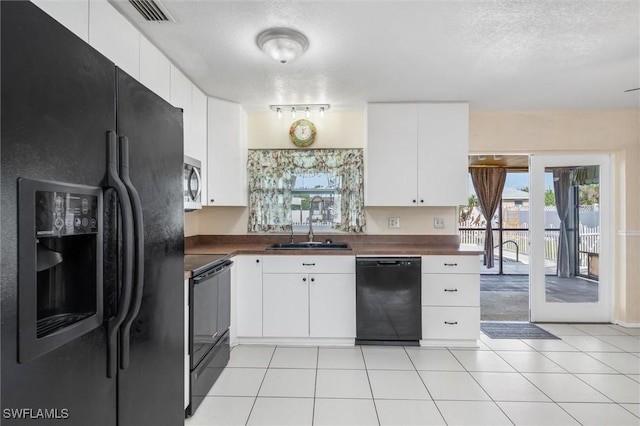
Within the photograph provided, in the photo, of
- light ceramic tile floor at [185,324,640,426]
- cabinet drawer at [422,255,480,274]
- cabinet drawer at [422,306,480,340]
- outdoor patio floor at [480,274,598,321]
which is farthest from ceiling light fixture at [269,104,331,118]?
outdoor patio floor at [480,274,598,321]

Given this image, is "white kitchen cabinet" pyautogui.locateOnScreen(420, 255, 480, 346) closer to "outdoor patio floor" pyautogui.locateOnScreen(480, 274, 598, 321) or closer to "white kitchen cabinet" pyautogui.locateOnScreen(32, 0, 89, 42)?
"outdoor patio floor" pyautogui.locateOnScreen(480, 274, 598, 321)

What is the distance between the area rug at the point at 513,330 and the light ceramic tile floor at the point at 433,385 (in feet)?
0.46

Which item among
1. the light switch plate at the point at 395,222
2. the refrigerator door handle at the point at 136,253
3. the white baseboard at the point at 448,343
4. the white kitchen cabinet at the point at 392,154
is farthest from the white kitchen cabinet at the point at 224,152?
the refrigerator door handle at the point at 136,253

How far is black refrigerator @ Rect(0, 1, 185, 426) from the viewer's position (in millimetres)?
628

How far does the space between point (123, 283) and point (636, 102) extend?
4.62 metres

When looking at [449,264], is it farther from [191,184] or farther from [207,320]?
[191,184]

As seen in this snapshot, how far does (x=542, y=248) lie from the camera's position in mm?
3805

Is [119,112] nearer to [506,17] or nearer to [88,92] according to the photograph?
[88,92]

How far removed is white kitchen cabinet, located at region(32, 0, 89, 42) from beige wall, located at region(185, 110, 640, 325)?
232cm

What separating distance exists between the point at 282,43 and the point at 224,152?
1506 mm

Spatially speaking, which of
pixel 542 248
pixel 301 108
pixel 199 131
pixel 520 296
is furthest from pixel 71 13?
pixel 520 296

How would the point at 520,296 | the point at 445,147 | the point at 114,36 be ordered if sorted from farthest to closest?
the point at 520,296 → the point at 445,147 → the point at 114,36

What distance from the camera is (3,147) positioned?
0.60m

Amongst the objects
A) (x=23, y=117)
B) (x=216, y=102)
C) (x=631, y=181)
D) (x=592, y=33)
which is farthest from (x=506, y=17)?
(x=631, y=181)
